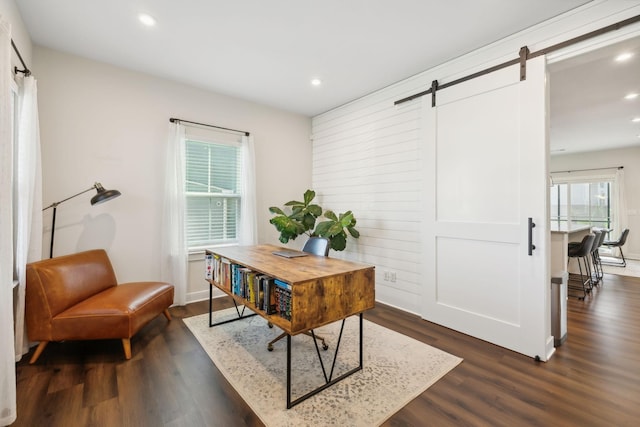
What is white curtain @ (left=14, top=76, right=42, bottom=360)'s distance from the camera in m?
2.18

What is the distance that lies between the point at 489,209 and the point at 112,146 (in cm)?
398

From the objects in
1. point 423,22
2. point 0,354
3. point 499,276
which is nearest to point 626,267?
point 499,276

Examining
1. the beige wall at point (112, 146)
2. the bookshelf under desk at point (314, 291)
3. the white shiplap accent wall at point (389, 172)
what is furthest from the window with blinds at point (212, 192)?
the bookshelf under desk at point (314, 291)

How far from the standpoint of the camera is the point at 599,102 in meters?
3.85

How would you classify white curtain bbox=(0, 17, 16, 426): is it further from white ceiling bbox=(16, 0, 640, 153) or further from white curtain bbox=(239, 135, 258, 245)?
white curtain bbox=(239, 135, 258, 245)

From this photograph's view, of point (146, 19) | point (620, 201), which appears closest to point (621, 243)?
point (620, 201)

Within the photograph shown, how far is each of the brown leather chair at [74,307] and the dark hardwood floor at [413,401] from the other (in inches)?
9.1

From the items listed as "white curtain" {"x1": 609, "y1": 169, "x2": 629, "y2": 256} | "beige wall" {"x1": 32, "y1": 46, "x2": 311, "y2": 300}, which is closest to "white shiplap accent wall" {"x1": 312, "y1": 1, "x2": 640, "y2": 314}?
"beige wall" {"x1": 32, "y1": 46, "x2": 311, "y2": 300}

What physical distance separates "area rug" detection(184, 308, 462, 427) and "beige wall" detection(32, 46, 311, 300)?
1.27 m

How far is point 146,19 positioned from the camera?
7.64 ft

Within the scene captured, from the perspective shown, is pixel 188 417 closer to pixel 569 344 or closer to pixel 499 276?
pixel 499 276

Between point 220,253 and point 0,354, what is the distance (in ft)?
4.67

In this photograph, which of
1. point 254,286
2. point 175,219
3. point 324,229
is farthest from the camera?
point 324,229

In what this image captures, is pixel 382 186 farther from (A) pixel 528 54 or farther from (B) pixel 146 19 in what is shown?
(B) pixel 146 19
